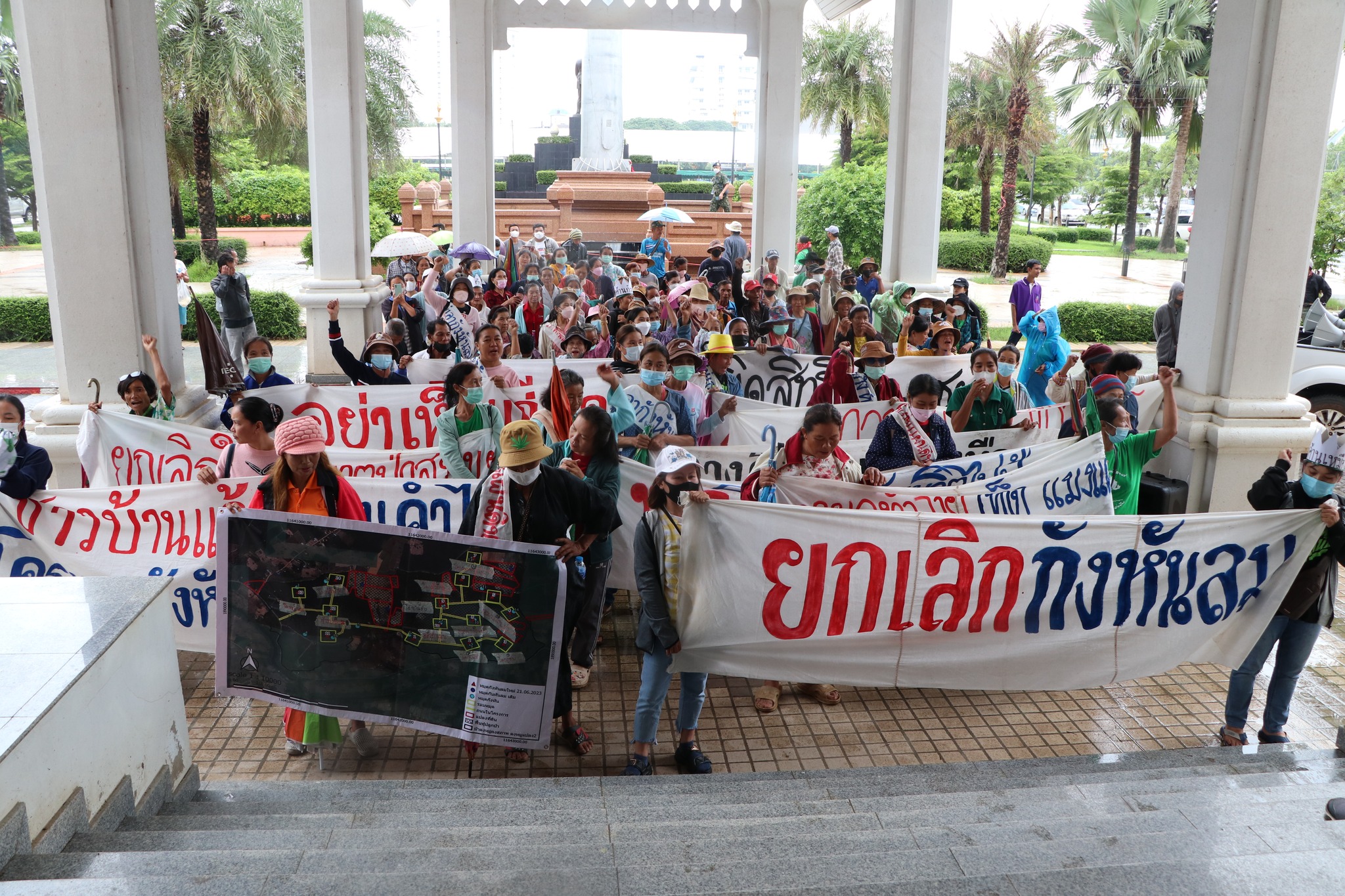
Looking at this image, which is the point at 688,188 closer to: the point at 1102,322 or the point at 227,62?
the point at 227,62

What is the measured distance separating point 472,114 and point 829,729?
17.3 meters

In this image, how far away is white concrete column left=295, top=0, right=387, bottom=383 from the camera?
1386 cm

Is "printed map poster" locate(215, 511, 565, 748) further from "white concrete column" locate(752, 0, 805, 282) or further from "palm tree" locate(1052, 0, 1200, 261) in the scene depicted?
"palm tree" locate(1052, 0, 1200, 261)

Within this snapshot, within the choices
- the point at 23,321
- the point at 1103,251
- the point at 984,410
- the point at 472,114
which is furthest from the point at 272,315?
the point at 1103,251

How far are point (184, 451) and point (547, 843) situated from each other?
4.28 metres

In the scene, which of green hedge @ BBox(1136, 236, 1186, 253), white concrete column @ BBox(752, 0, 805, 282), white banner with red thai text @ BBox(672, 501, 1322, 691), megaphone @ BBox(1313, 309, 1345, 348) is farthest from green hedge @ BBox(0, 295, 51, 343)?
green hedge @ BBox(1136, 236, 1186, 253)

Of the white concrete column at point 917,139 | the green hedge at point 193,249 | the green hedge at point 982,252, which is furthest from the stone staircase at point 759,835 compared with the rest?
the green hedge at point 982,252

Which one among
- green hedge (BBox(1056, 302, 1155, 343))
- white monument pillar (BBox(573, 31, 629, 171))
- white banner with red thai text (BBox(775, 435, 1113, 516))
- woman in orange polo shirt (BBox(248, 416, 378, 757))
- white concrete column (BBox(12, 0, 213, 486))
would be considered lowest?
green hedge (BBox(1056, 302, 1155, 343))

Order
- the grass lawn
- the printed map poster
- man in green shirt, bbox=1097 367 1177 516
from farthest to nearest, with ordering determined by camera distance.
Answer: the grass lawn → man in green shirt, bbox=1097 367 1177 516 → the printed map poster

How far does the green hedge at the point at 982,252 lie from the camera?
3759 cm

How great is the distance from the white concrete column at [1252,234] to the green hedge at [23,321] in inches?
833

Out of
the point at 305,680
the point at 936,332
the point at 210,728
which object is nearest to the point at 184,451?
the point at 210,728

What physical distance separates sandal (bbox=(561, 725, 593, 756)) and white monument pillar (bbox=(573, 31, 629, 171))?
3199cm

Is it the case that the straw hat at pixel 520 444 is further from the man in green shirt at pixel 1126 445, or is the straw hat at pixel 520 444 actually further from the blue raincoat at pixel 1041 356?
the blue raincoat at pixel 1041 356
